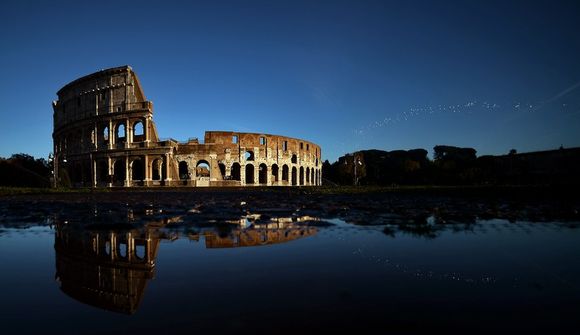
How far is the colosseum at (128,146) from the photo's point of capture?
3039cm

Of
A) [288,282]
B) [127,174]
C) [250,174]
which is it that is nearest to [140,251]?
[288,282]

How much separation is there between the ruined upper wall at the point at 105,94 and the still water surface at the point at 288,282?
3181cm

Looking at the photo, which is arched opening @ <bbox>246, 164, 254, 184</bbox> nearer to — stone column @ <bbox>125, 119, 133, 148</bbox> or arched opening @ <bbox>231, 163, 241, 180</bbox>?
arched opening @ <bbox>231, 163, 241, 180</bbox>

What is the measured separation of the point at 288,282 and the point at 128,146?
33.6 meters

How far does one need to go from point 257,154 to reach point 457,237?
111ft

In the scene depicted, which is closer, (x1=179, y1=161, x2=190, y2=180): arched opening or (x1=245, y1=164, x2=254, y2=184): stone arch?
(x1=179, y1=161, x2=190, y2=180): arched opening

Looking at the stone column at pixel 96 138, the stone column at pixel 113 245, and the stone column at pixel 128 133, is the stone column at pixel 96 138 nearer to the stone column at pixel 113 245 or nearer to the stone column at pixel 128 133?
the stone column at pixel 128 133

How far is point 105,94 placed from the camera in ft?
107

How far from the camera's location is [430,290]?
5.05 feet

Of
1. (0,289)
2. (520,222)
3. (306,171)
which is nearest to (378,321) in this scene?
(0,289)

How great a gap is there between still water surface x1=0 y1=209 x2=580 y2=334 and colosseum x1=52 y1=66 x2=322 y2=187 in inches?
1050

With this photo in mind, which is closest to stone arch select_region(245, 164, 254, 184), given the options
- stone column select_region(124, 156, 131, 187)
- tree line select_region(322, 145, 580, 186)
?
stone column select_region(124, 156, 131, 187)

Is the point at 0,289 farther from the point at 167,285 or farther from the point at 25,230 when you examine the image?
the point at 25,230

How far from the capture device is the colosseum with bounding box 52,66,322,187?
99.7 ft
